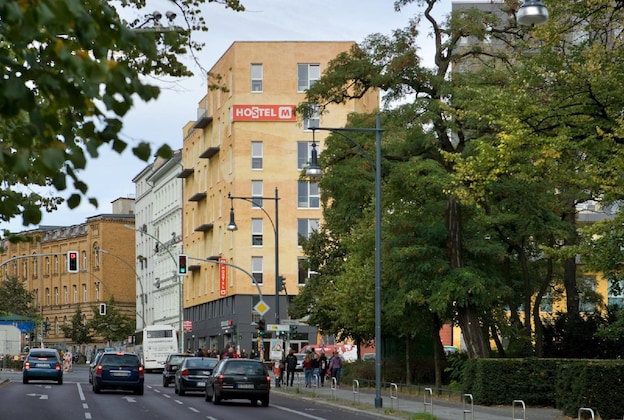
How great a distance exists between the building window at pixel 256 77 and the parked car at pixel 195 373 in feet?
150

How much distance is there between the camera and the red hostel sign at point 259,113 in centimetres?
8975

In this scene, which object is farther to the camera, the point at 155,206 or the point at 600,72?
the point at 155,206

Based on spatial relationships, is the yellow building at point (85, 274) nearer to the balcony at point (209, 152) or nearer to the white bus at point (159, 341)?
the balcony at point (209, 152)

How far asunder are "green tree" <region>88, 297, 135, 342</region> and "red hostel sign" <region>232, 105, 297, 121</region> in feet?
118

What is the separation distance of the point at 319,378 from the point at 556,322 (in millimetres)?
12684

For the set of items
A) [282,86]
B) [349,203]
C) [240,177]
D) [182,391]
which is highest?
[282,86]

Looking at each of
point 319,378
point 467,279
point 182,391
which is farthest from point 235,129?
point 467,279

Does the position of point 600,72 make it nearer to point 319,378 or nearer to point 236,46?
point 319,378

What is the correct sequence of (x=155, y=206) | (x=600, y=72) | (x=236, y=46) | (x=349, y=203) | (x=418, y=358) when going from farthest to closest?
(x=155, y=206) → (x=236, y=46) → (x=418, y=358) → (x=349, y=203) → (x=600, y=72)

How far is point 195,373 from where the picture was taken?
46.3 m

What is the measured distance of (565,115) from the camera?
27250 mm

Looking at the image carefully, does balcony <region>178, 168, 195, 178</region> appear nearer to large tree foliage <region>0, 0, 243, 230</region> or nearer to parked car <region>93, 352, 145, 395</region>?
parked car <region>93, 352, 145, 395</region>

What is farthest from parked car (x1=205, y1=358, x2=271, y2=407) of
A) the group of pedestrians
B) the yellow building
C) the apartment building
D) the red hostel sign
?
the yellow building

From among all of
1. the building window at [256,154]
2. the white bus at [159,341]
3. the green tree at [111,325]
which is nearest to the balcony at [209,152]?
the building window at [256,154]
